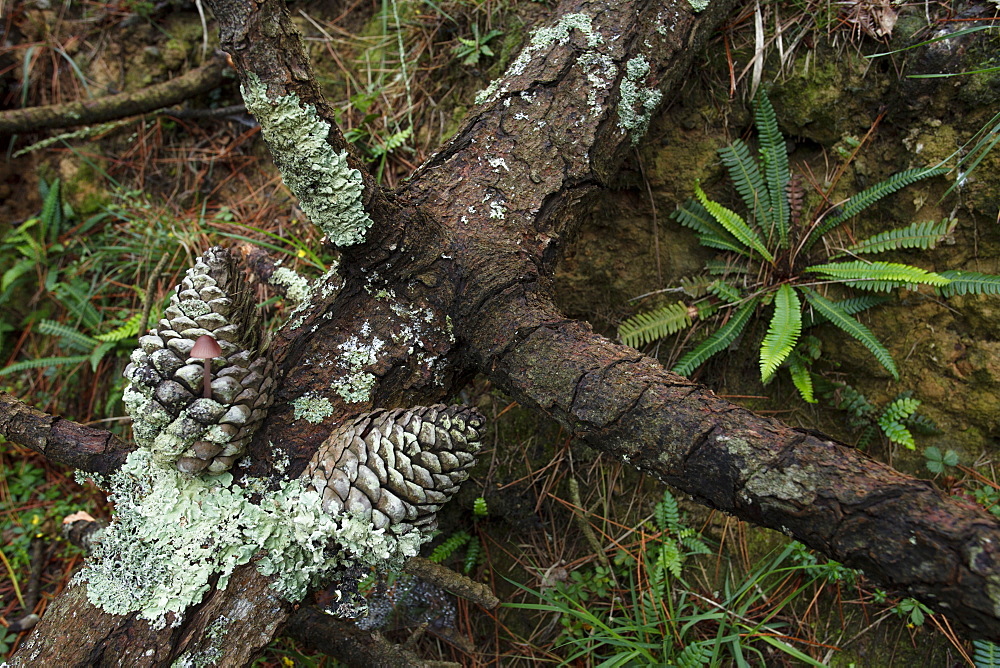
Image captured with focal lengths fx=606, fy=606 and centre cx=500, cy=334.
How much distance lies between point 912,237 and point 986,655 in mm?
1563

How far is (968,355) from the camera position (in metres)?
2.46

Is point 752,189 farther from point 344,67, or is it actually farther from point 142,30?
point 142,30

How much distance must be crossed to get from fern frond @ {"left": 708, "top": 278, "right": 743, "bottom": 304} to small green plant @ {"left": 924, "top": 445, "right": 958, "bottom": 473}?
95 cm

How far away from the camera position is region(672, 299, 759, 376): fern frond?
2.57 m

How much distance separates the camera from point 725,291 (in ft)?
8.57

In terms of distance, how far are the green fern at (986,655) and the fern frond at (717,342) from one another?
4.30ft

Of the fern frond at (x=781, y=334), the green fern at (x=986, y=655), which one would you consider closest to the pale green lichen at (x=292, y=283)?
the fern frond at (x=781, y=334)

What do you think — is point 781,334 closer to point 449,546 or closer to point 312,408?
point 449,546

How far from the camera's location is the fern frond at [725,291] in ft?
8.58

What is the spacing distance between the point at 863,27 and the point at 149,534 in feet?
10.7

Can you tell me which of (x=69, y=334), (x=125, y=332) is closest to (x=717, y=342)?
(x=125, y=332)

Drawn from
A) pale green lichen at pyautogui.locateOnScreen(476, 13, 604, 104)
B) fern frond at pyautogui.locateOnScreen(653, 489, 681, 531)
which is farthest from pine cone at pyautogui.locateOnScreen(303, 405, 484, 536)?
pale green lichen at pyautogui.locateOnScreen(476, 13, 604, 104)

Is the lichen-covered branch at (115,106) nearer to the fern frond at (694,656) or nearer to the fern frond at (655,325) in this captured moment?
the fern frond at (655,325)

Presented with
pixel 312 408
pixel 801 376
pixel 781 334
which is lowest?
Result: pixel 312 408
